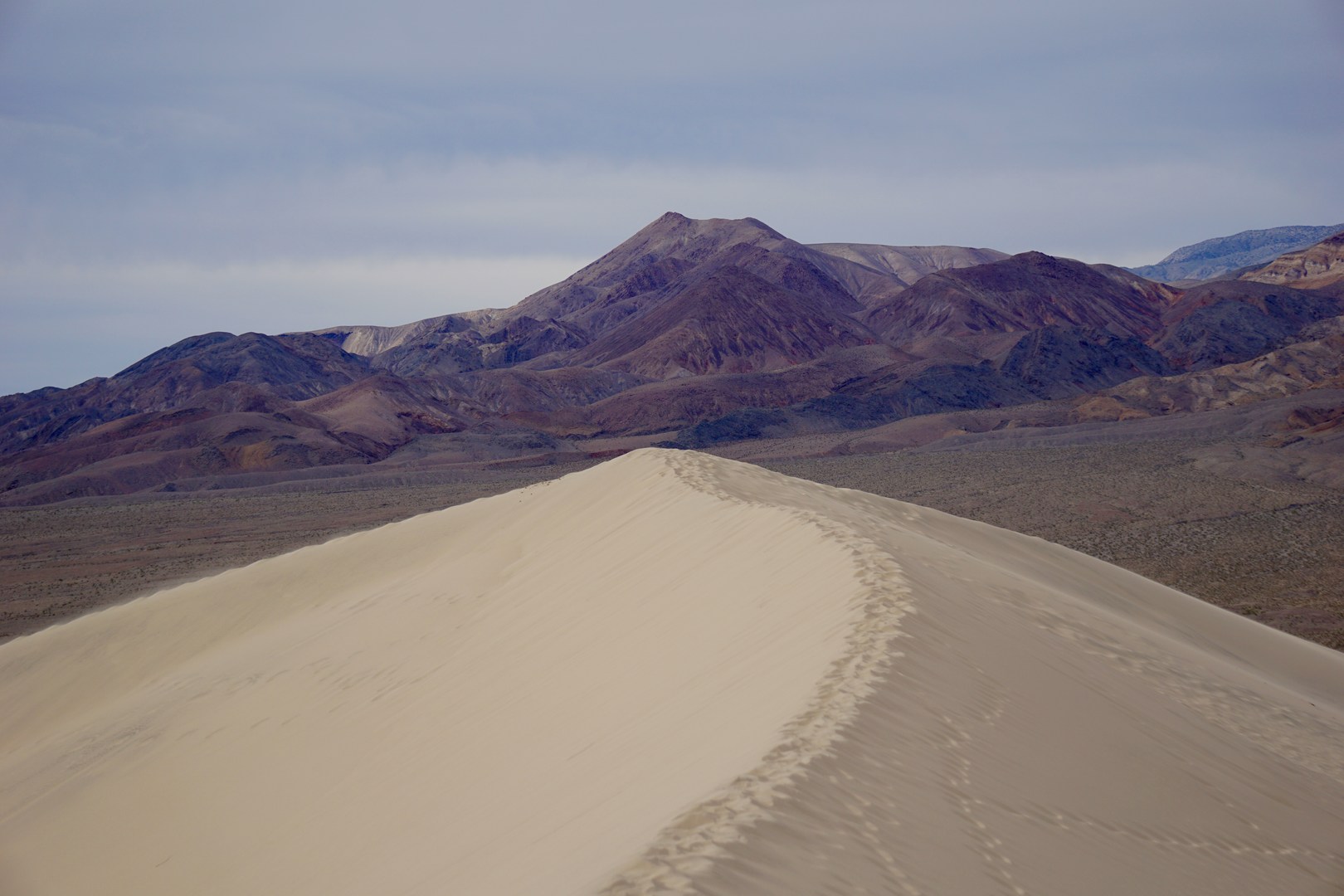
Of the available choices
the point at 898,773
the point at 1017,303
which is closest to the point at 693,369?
the point at 1017,303

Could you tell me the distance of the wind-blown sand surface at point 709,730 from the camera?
4527 mm

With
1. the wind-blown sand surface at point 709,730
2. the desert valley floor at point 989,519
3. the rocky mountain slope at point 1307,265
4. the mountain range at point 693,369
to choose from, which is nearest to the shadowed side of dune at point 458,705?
the wind-blown sand surface at point 709,730

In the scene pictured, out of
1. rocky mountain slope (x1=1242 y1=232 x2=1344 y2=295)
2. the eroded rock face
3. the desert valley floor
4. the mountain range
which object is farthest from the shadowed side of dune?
the eroded rock face

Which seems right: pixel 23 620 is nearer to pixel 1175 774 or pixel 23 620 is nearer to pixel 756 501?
pixel 756 501

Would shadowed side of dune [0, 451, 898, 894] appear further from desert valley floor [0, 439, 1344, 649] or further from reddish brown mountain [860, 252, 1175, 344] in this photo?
reddish brown mountain [860, 252, 1175, 344]

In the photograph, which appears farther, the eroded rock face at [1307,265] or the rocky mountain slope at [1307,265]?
the eroded rock face at [1307,265]

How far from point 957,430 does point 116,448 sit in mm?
49987

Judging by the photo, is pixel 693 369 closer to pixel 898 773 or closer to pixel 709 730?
pixel 709 730

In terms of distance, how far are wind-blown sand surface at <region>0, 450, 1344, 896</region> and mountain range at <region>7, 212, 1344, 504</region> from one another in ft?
155

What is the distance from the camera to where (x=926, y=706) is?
5.71 meters

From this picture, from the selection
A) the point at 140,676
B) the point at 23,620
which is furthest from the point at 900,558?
the point at 23,620

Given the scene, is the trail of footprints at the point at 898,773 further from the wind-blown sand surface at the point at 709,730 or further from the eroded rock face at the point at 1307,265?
the eroded rock face at the point at 1307,265

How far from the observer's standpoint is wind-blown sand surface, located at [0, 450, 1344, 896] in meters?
4.53

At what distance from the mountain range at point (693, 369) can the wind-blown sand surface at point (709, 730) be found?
155ft
